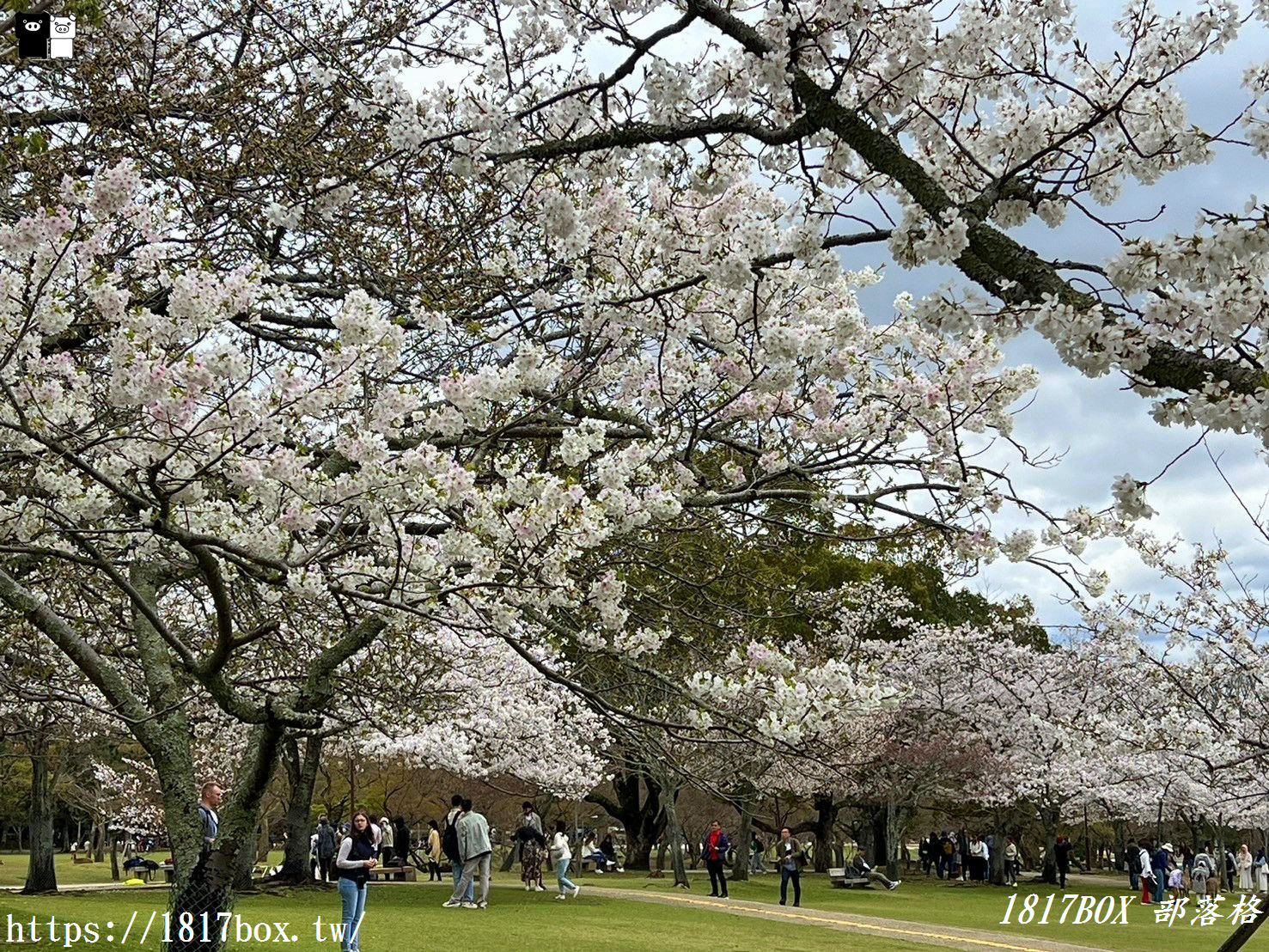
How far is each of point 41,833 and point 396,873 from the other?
7.81m

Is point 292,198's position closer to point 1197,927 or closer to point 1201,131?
point 1201,131

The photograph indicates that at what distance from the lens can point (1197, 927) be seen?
17625mm

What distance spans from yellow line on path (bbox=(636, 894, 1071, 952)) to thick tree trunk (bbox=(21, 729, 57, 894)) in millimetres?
10453

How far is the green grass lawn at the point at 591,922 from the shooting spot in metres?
12.4

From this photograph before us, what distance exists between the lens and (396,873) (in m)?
25.5

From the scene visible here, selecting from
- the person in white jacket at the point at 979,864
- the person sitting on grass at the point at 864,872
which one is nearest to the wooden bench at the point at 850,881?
the person sitting on grass at the point at 864,872

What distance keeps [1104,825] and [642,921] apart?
43.5 m

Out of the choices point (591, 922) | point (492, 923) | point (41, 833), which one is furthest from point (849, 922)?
point (41, 833)

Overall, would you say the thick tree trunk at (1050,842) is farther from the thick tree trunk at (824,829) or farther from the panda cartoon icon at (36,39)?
the panda cartoon icon at (36,39)

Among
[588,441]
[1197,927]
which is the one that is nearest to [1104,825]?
[1197,927]

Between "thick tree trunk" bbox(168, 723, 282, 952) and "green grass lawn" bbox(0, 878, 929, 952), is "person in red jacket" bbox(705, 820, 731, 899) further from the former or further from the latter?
"thick tree trunk" bbox(168, 723, 282, 952)

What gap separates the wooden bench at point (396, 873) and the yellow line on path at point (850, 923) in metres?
6.71

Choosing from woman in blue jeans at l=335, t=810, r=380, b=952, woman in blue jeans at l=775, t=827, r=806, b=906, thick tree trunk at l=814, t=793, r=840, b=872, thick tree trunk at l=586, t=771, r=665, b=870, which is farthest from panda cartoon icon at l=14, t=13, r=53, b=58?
thick tree trunk at l=814, t=793, r=840, b=872

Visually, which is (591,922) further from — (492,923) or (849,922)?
(849,922)
